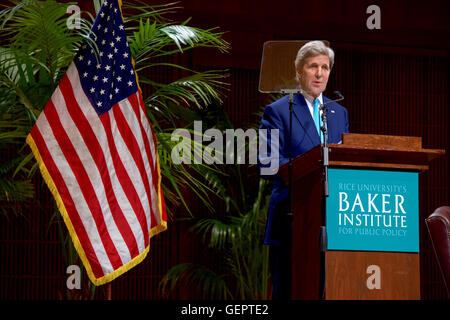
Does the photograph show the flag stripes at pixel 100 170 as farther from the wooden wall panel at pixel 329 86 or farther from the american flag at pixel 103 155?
the wooden wall panel at pixel 329 86

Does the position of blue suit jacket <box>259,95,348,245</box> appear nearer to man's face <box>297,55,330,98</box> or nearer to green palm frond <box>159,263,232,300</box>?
man's face <box>297,55,330,98</box>

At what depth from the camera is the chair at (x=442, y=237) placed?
312 cm

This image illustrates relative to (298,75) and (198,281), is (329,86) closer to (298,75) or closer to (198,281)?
→ (198,281)

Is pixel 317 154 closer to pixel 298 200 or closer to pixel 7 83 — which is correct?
pixel 298 200

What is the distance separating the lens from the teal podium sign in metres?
3.36

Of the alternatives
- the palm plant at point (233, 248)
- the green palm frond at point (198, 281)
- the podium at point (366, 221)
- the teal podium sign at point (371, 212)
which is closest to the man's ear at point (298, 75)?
the podium at point (366, 221)

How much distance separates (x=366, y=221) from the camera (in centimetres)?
337

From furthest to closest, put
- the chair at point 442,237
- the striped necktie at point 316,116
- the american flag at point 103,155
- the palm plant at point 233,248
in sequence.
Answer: the palm plant at point 233,248 < the striped necktie at point 316,116 < the american flag at point 103,155 < the chair at point 442,237

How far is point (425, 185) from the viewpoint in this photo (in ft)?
25.3

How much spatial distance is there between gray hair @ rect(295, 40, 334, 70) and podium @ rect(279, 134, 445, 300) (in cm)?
72

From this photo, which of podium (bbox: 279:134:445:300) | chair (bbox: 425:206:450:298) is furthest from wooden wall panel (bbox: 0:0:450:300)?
chair (bbox: 425:206:450:298)

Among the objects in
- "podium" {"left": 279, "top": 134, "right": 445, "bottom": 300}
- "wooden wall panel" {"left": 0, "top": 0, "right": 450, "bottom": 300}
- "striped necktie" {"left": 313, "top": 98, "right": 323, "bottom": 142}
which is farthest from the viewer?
"wooden wall panel" {"left": 0, "top": 0, "right": 450, "bottom": 300}

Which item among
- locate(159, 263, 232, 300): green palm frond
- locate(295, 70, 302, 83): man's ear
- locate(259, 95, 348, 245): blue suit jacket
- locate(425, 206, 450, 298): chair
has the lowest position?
locate(159, 263, 232, 300): green palm frond

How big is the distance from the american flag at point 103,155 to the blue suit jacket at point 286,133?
62 cm
